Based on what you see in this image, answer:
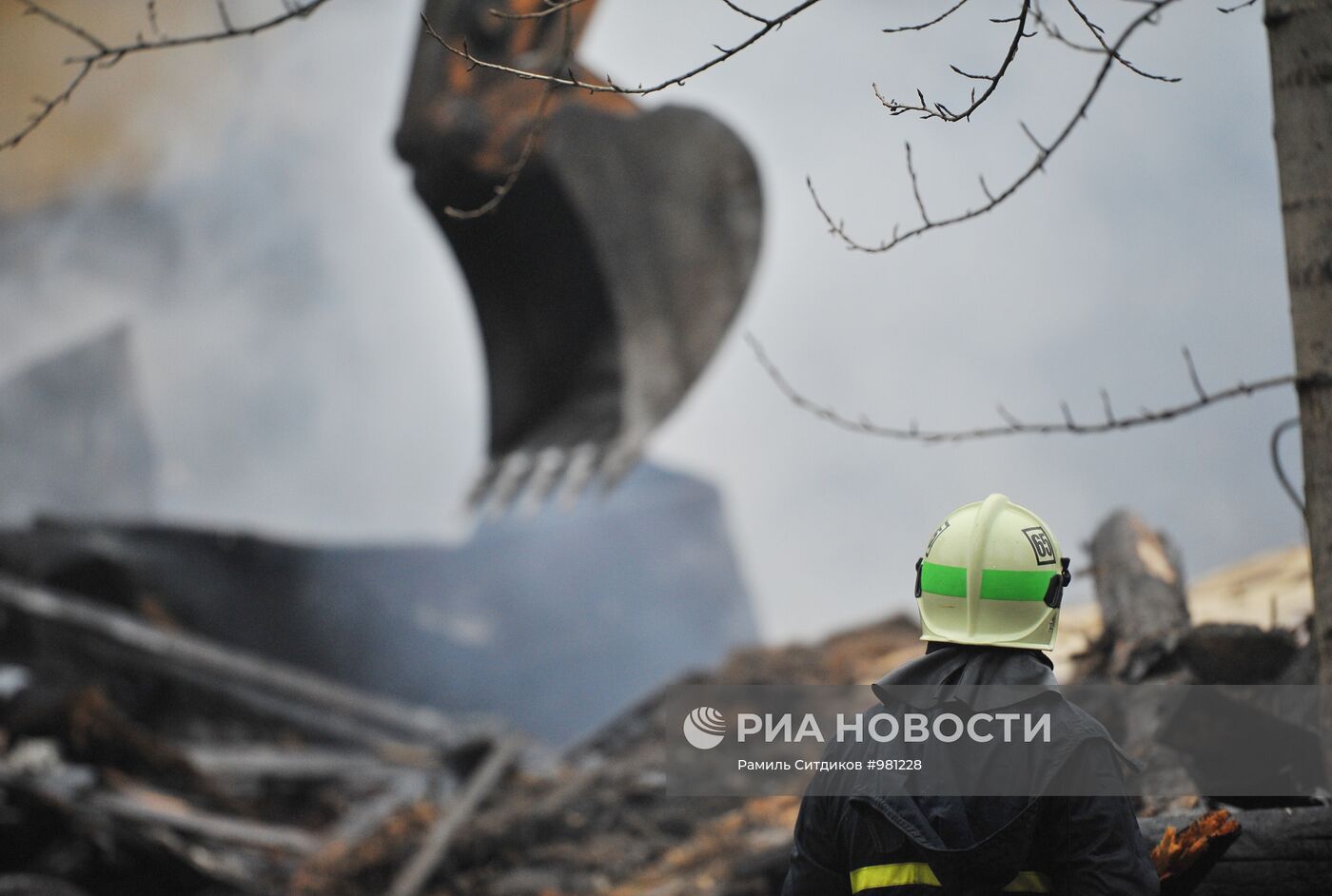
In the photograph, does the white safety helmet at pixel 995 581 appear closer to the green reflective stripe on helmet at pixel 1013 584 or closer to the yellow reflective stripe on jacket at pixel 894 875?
the green reflective stripe on helmet at pixel 1013 584

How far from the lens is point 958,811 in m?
1.70

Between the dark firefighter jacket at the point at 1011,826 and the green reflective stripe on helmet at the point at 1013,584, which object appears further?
the green reflective stripe on helmet at the point at 1013,584

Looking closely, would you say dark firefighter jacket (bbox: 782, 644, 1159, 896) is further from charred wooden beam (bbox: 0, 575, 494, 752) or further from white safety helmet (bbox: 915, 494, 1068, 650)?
charred wooden beam (bbox: 0, 575, 494, 752)

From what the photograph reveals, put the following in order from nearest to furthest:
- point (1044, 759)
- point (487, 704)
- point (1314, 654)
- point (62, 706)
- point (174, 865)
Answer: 1. point (1044, 759)
2. point (1314, 654)
3. point (174, 865)
4. point (62, 706)
5. point (487, 704)

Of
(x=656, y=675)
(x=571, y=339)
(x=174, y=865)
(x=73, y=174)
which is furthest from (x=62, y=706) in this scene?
(x=73, y=174)

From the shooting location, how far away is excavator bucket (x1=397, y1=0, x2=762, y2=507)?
18.7 feet

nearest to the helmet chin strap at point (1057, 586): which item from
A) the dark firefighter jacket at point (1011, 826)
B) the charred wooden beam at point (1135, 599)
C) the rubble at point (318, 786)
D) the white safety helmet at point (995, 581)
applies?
the white safety helmet at point (995, 581)

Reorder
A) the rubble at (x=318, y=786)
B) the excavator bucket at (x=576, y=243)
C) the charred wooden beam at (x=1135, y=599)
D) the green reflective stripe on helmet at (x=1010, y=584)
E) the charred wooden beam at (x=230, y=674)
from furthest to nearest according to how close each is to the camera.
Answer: the charred wooden beam at (x=230, y=674)
the excavator bucket at (x=576, y=243)
the rubble at (x=318, y=786)
the charred wooden beam at (x=1135, y=599)
the green reflective stripe on helmet at (x=1010, y=584)

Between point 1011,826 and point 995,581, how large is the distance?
0.39 meters

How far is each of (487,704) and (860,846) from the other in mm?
10498

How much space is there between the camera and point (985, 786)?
5.63ft

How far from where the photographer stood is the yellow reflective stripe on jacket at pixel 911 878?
1678mm

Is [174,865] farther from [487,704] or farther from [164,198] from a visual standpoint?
[164,198]

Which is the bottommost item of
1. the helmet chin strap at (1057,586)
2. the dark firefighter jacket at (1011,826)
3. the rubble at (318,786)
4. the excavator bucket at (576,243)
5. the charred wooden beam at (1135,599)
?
the rubble at (318,786)
